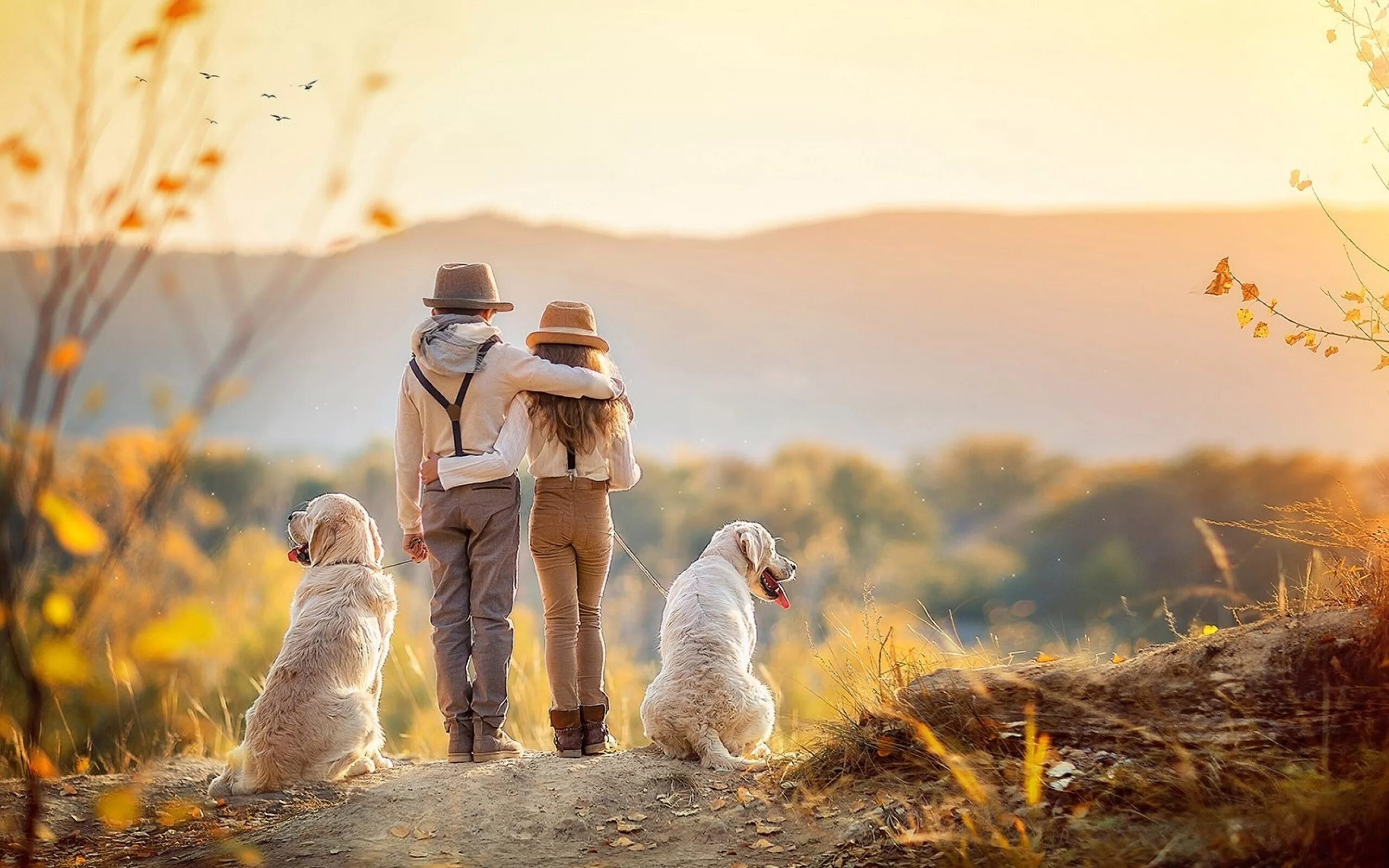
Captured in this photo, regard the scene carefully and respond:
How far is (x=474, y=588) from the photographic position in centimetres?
660

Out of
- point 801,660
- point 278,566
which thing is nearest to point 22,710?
point 278,566

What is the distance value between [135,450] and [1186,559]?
91.6ft

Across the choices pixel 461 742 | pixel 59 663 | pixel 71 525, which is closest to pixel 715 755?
pixel 461 742

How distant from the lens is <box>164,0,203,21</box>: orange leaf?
3379 millimetres

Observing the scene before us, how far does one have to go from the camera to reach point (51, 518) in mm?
2994

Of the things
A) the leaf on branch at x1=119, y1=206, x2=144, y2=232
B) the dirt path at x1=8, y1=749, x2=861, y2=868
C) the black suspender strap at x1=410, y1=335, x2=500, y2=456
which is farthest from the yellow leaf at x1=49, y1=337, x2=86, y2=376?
the black suspender strap at x1=410, y1=335, x2=500, y2=456

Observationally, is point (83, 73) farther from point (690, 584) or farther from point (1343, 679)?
point (1343, 679)

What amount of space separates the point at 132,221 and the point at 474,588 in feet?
11.8

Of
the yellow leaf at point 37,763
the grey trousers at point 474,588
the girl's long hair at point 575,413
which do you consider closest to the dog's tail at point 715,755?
the grey trousers at point 474,588

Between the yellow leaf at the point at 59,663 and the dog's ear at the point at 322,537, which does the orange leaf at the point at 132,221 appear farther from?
the dog's ear at the point at 322,537

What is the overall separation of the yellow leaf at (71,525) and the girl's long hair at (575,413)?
3529 millimetres

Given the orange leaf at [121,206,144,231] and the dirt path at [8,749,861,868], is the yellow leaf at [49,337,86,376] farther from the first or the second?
the dirt path at [8,749,861,868]

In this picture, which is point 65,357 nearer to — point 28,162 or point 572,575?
point 28,162

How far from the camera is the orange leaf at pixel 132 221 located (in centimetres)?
335
